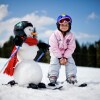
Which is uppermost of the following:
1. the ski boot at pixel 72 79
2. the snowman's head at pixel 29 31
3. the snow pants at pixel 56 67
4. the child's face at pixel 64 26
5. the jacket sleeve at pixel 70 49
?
the child's face at pixel 64 26

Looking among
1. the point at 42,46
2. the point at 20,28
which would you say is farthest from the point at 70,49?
the point at 20,28

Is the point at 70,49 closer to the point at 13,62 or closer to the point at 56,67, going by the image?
the point at 56,67

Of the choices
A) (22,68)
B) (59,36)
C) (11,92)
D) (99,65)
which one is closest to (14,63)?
(22,68)

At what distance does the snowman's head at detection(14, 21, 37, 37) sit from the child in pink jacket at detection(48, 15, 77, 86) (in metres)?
0.54

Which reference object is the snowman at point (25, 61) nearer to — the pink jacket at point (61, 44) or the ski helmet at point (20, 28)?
the ski helmet at point (20, 28)

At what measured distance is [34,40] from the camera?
8.84ft

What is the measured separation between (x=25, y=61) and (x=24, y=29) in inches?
14.7

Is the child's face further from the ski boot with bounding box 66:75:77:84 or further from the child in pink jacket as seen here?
the ski boot with bounding box 66:75:77:84

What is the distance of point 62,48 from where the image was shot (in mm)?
3180

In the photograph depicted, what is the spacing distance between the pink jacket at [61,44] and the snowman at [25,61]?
1.52ft

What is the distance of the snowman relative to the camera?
2569 mm

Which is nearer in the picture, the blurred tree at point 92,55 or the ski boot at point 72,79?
the ski boot at point 72,79

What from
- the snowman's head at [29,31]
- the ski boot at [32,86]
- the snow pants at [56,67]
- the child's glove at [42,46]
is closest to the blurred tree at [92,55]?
the snow pants at [56,67]

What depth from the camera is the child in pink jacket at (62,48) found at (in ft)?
10.3
